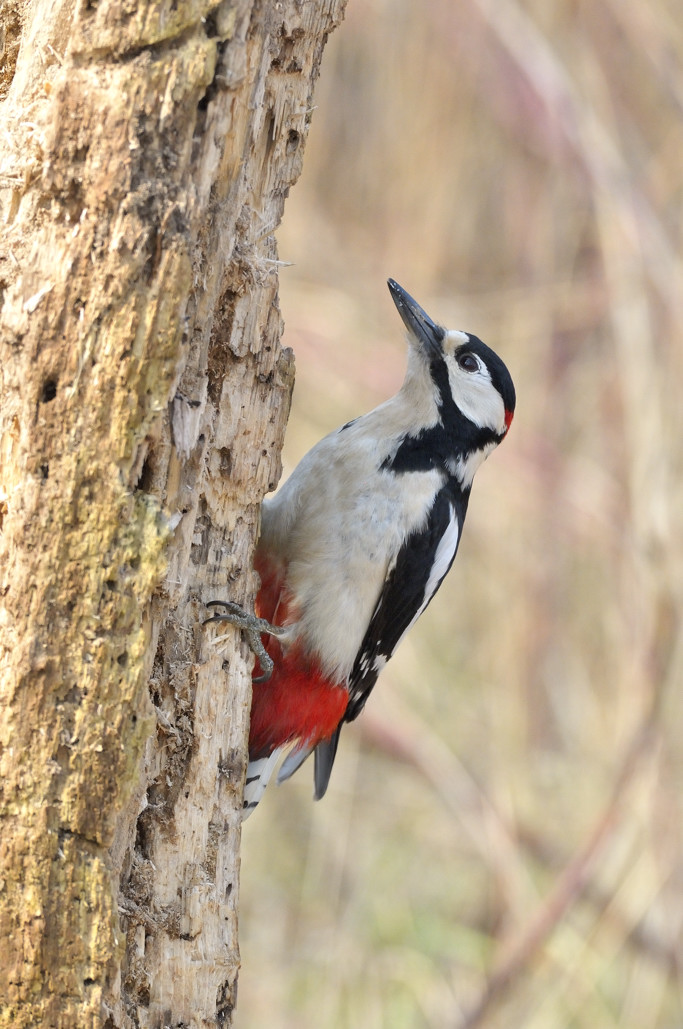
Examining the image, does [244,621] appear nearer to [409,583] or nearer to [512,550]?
[409,583]

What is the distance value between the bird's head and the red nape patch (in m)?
0.60

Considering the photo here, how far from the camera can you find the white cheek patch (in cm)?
246

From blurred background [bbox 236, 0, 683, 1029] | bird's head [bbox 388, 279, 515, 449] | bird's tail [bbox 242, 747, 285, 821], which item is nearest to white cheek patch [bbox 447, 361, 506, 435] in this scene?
bird's head [bbox 388, 279, 515, 449]

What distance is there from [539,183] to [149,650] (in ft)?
12.0

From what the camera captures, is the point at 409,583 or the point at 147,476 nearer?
the point at 147,476

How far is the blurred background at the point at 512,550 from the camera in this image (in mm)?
3791

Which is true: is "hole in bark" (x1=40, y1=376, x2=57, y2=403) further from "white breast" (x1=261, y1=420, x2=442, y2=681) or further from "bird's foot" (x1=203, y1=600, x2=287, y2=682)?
"white breast" (x1=261, y1=420, x2=442, y2=681)

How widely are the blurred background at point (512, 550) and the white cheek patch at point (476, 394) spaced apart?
1.39 meters

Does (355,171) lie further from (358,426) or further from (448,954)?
(448,954)

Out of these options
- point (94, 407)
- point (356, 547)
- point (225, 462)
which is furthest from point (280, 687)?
point (94, 407)

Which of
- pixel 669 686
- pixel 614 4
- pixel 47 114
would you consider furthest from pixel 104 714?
pixel 614 4

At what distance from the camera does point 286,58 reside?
5.64 ft

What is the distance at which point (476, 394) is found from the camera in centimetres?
248

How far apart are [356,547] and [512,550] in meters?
2.35
